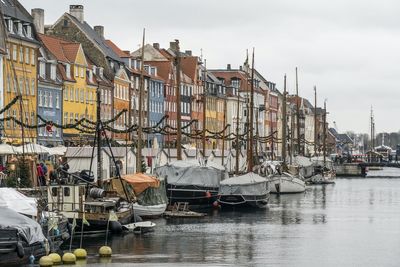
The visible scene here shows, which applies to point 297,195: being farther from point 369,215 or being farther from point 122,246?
point 122,246

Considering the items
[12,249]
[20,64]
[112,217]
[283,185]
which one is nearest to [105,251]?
[12,249]

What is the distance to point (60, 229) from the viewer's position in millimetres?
50656

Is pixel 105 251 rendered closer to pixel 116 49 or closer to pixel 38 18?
pixel 38 18

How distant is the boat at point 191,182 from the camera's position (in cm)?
7906

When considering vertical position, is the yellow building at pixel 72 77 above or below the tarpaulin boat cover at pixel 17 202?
above

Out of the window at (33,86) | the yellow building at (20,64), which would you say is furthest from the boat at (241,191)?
the window at (33,86)

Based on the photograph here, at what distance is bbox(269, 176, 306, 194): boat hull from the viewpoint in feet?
366

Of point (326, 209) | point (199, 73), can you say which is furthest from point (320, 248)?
point (199, 73)

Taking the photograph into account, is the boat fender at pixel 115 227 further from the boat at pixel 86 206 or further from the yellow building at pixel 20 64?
the yellow building at pixel 20 64

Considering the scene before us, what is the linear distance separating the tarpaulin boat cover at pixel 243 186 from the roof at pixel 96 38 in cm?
5358

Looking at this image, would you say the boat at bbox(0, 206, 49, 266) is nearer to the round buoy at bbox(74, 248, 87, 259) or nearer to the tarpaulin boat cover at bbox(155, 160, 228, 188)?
the round buoy at bbox(74, 248, 87, 259)

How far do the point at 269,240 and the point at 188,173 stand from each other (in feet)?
67.7

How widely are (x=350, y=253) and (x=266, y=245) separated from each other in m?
5.13

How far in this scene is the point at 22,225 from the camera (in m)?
43.9
